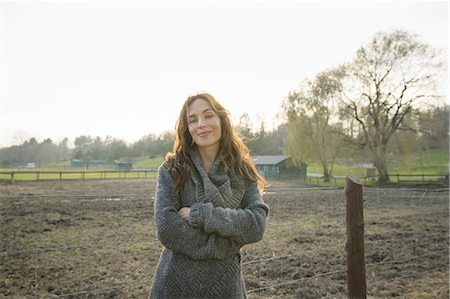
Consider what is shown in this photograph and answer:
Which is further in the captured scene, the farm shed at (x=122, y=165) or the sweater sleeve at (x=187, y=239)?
the farm shed at (x=122, y=165)

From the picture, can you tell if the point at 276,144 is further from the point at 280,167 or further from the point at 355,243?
the point at 355,243

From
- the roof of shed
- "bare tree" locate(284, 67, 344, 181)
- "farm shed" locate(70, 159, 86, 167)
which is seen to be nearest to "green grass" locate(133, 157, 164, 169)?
"farm shed" locate(70, 159, 86, 167)

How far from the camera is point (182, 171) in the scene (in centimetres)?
173

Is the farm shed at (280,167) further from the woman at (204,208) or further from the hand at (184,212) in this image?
the hand at (184,212)

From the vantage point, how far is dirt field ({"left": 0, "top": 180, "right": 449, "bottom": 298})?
406 centimetres

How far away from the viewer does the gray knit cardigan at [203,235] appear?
162cm

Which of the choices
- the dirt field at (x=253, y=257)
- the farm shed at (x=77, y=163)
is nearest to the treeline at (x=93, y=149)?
the farm shed at (x=77, y=163)

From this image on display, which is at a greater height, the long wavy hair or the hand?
the long wavy hair

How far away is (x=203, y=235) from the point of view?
1.64 metres

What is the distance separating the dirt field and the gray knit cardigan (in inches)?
38.5

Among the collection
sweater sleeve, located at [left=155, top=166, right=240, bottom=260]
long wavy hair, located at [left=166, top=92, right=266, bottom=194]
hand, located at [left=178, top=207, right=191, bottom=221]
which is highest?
long wavy hair, located at [left=166, top=92, right=266, bottom=194]

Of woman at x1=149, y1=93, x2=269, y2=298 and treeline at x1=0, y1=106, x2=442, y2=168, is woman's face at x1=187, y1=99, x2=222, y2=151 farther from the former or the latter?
treeline at x1=0, y1=106, x2=442, y2=168

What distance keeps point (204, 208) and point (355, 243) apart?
1.52 metres

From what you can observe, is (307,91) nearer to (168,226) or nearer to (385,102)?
(385,102)
